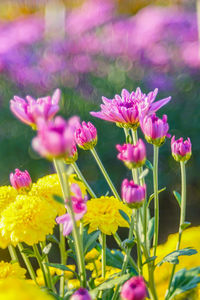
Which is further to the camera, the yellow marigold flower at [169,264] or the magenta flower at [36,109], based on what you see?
the yellow marigold flower at [169,264]

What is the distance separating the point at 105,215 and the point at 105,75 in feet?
6.61

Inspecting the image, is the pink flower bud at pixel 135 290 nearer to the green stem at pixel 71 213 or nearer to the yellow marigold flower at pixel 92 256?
the green stem at pixel 71 213

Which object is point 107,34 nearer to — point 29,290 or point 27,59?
point 27,59

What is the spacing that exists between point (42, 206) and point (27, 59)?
2.15 metres

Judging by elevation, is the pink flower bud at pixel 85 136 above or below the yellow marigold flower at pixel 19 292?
above

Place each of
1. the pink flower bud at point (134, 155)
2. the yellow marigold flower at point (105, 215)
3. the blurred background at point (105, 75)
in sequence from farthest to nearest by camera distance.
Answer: the blurred background at point (105, 75) → the yellow marigold flower at point (105, 215) → the pink flower bud at point (134, 155)

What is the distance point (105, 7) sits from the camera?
3545 millimetres

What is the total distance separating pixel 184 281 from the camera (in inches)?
20.2

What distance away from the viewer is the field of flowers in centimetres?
48

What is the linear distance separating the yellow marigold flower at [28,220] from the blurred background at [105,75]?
4.15 ft

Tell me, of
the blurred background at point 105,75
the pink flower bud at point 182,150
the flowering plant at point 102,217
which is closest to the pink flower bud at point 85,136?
the flowering plant at point 102,217

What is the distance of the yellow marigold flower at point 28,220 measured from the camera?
0.55 metres

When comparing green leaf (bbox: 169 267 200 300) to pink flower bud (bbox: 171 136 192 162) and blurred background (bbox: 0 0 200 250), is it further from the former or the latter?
blurred background (bbox: 0 0 200 250)

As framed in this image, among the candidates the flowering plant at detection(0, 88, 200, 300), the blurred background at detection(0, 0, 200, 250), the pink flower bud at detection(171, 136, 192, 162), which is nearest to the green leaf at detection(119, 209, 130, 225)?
the flowering plant at detection(0, 88, 200, 300)
